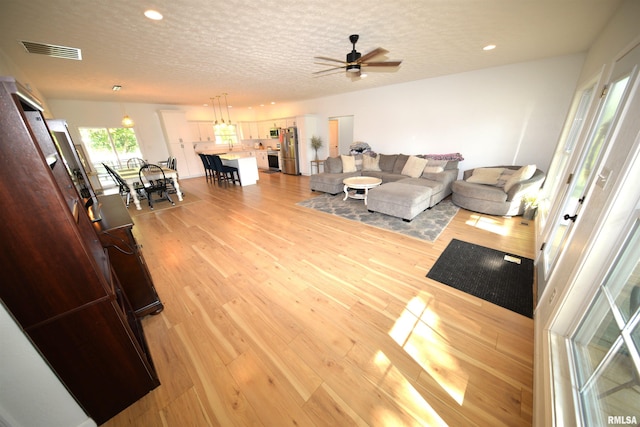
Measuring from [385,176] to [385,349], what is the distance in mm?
4266

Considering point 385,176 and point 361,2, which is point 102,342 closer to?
point 361,2

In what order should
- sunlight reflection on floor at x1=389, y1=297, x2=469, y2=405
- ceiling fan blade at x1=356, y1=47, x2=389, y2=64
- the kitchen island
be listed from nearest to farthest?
sunlight reflection on floor at x1=389, y1=297, x2=469, y2=405, ceiling fan blade at x1=356, y1=47, x2=389, y2=64, the kitchen island

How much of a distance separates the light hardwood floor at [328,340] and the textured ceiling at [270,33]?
2544mm

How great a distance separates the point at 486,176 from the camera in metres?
4.14

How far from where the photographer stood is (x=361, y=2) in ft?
6.03

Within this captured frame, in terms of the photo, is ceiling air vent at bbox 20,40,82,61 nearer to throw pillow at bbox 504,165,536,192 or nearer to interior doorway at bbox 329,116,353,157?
interior doorway at bbox 329,116,353,157

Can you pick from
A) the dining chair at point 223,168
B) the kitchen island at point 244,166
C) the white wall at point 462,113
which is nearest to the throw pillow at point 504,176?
the white wall at point 462,113

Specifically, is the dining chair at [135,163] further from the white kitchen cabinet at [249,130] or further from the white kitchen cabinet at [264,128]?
the white kitchen cabinet at [264,128]

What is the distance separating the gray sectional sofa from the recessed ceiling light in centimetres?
348

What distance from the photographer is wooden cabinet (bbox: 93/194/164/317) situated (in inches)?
62.4

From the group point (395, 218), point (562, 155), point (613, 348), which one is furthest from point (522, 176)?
point (613, 348)

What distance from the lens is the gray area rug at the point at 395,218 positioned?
131 inches

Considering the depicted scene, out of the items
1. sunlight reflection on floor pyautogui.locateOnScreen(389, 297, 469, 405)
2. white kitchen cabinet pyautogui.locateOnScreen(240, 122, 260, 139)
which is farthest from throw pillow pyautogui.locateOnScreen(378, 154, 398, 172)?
white kitchen cabinet pyautogui.locateOnScreen(240, 122, 260, 139)

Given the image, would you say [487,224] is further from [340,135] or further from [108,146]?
[108,146]
